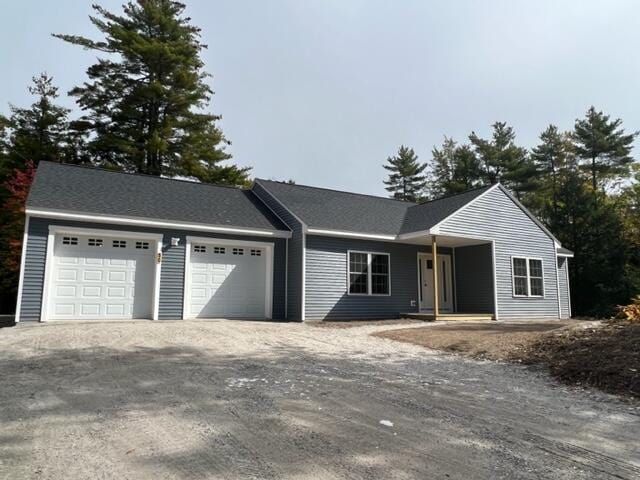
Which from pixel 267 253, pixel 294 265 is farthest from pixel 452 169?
pixel 267 253

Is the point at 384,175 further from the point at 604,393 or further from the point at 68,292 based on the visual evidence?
the point at 604,393

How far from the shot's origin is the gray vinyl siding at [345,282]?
13.7 metres

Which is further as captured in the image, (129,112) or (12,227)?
(129,112)

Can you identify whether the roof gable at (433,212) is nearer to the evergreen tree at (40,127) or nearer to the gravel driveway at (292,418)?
Result: the gravel driveway at (292,418)

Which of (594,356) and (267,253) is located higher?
(267,253)

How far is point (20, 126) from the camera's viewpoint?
82.0 ft

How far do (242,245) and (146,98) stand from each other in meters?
15.2

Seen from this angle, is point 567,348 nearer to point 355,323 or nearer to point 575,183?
point 355,323

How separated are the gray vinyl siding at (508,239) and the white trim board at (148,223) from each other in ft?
18.9

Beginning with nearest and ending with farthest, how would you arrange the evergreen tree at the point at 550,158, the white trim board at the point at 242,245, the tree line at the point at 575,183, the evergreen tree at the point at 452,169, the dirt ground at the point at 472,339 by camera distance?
the dirt ground at the point at 472,339, the white trim board at the point at 242,245, the tree line at the point at 575,183, the evergreen tree at the point at 550,158, the evergreen tree at the point at 452,169

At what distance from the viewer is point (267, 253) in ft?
46.3

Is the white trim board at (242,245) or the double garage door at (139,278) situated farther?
the white trim board at (242,245)

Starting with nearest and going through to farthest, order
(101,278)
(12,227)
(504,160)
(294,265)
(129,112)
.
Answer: (101,278) → (294,265) → (12,227) → (129,112) → (504,160)

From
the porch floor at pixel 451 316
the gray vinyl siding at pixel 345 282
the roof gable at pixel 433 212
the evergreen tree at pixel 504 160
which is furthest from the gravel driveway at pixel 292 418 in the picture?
the evergreen tree at pixel 504 160
